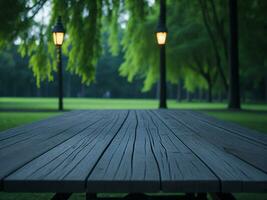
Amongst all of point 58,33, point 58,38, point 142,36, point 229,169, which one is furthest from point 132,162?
point 142,36

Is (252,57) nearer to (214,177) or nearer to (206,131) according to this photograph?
(206,131)

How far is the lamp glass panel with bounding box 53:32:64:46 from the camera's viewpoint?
15.0 m

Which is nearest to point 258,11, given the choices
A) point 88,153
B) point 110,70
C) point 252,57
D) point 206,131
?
point 252,57

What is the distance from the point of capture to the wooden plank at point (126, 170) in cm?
197

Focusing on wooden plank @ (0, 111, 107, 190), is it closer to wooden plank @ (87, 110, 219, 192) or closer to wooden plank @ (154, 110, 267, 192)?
wooden plank @ (87, 110, 219, 192)

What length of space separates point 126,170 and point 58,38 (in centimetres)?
1348

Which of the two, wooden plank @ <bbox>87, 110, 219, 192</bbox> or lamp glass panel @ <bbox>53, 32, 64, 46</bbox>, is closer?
wooden plank @ <bbox>87, 110, 219, 192</bbox>

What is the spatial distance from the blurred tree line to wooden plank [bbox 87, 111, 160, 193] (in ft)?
38.6

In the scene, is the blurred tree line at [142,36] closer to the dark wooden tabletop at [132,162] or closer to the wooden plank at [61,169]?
the dark wooden tabletop at [132,162]

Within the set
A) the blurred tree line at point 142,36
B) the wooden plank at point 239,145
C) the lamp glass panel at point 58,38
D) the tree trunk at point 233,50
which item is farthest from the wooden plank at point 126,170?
the tree trunk at point 233,50

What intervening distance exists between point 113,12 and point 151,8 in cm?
160

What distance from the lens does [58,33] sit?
49.2 feet

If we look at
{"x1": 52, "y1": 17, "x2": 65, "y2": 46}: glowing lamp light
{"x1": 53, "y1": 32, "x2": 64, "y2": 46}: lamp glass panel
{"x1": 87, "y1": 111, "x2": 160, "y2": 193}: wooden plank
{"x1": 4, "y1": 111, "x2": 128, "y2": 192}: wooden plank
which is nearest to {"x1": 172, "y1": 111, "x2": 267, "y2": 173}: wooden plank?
{"x1": 87, "y1": 111, "x2": 160, "y2": 193}: wooden plank

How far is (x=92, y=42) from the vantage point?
49.6ft
